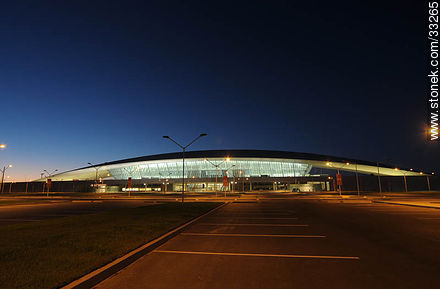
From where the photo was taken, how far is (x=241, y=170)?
10475 cm

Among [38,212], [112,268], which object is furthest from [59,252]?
[38,212]

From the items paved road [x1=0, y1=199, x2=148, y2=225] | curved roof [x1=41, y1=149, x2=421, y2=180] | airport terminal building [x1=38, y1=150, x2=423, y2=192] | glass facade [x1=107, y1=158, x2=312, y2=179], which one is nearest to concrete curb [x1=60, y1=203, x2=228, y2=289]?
paved road [x1=0, y1=199, x2=148, y2=225]

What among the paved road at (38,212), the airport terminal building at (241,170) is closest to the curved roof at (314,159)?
the airport terminal building at (241,170)

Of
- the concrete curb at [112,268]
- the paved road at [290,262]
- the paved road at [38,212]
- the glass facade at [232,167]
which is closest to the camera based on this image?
the concrete curb at [112,268]

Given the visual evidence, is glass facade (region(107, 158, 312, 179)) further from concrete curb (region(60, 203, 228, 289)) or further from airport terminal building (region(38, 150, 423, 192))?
concrete curb (region(60, 203, 228, 289))

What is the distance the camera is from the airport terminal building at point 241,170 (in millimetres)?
96438

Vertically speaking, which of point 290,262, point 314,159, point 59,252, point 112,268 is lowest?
point 290,262

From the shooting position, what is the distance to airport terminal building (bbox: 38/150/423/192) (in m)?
96.4

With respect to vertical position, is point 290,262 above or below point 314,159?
below

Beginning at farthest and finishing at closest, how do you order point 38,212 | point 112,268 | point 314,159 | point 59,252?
1. point 314,159
2. point 38,212
3. point 59,252
4. point 112,268

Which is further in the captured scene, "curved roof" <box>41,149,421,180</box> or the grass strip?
"curved roof" <box>41,149,421,180</box>

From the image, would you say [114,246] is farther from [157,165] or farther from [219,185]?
[157,165]

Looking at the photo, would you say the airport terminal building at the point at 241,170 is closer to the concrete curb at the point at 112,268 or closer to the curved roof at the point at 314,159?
the curved roof at the point at 314,159

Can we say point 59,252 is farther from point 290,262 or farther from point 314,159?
point 314,159
